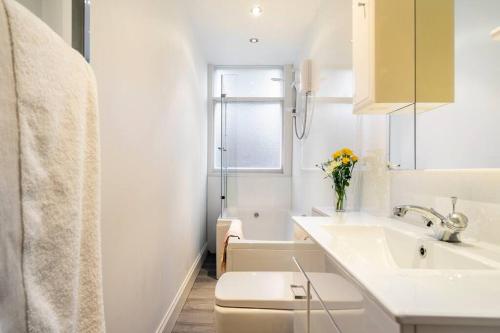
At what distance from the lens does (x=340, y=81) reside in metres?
2.00

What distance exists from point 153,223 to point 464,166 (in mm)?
1448

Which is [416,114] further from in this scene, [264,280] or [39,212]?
[39,212]

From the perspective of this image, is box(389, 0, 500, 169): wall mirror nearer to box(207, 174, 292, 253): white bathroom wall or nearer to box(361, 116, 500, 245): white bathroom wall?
box(361, 116, 500, 245): white bathroom wall

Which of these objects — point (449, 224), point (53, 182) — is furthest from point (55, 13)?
point (449, 224)

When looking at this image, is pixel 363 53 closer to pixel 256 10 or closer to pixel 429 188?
pixel 429 188

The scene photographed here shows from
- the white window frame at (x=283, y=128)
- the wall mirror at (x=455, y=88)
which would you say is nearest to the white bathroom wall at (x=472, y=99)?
the wall mirror at (x=455, y=88)

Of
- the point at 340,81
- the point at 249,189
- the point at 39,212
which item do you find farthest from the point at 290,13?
the point at 39,212

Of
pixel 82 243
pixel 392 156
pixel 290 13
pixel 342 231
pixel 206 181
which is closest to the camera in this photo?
pixel 82 243

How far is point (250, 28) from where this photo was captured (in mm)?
2812

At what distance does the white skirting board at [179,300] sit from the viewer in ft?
5.82

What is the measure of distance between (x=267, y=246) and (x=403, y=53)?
4.02 feet

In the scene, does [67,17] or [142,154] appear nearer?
[67,17]

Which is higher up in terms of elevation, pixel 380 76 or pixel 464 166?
pixel 380 76

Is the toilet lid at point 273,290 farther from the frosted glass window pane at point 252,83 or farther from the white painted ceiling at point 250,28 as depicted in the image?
the frosted glass window pane at point 252,83
